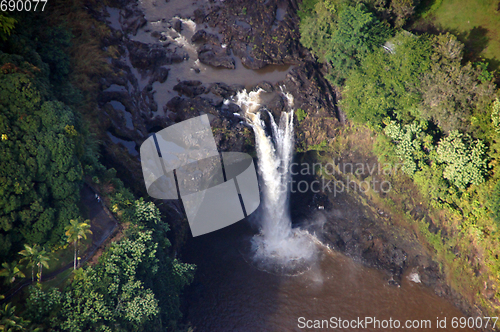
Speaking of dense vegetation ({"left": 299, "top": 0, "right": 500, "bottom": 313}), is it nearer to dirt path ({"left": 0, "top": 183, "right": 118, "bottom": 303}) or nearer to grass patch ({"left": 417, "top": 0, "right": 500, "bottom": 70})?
grass patch ({"left": 417, "top": 0, "right": 500, "bottom": 70})

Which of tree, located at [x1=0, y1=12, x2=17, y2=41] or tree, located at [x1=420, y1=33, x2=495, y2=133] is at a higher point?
tree, located at [x1=0, y1=12, x2=17, y2=41]

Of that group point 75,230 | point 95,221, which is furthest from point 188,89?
point 75,230

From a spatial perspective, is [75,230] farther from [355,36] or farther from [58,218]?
[355,36]

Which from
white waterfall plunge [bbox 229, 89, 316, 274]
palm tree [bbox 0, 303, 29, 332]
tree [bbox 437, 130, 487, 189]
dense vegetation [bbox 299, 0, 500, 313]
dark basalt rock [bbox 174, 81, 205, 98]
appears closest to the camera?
palm tree [bbox 0, 303, 29, 332]

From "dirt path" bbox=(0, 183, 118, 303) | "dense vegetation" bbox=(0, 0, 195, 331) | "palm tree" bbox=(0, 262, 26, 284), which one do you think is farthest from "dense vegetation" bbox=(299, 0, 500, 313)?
"palm tree" bbox=(0, 262, 26, 284)

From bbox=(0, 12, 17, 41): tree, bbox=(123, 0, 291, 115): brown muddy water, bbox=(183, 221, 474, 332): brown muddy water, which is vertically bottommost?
bbox=(183, 221, 474, 332): brown muddy water

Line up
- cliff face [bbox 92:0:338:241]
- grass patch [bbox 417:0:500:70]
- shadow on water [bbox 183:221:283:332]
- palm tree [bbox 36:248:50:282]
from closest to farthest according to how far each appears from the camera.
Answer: palm tree [bbox 36:248:50:282]
shadow on water [bbox 183:221:283:332]
grass patch [bbox 417:0:500:70]
cliff face [bbox 92:0:338:241]
